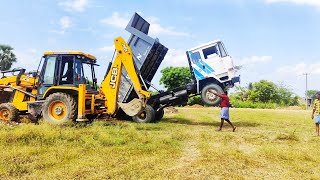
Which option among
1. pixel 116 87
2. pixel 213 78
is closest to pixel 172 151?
pixel 116 87

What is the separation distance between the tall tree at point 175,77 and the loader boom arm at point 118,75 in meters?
33.2

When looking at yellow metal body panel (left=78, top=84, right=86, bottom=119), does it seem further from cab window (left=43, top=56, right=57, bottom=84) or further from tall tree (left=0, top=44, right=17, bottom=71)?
tall tree (left=0, top=44, right=17, bottom=71)

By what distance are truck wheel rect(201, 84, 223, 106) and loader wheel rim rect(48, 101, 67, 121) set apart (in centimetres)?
546

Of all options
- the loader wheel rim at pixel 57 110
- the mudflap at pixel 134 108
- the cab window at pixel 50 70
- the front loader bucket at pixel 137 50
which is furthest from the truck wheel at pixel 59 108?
the front loader bucket at pixel 137 50

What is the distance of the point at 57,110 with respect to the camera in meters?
12.6

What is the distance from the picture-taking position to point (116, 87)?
504 inches

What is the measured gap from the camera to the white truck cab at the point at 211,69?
1471 cm

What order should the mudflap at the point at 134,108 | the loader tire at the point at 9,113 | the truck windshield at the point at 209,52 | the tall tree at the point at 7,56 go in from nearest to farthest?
the mudflap at the point at 134,108, the loader tire at the point at 9,113, the truck windshield at the point at 209,52, the tall tree at the point at 7,56

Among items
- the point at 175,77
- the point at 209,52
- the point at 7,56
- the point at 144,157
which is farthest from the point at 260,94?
the point at 144,157

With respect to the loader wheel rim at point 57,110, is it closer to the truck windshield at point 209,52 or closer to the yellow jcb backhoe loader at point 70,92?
the yellow jcb backhoe loader at point 70,92

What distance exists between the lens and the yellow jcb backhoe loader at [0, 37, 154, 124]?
12.5m

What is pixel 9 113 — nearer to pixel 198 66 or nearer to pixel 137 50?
pixel 137 50

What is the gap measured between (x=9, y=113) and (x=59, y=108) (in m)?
2.12

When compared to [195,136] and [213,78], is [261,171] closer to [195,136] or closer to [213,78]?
[195,136]
